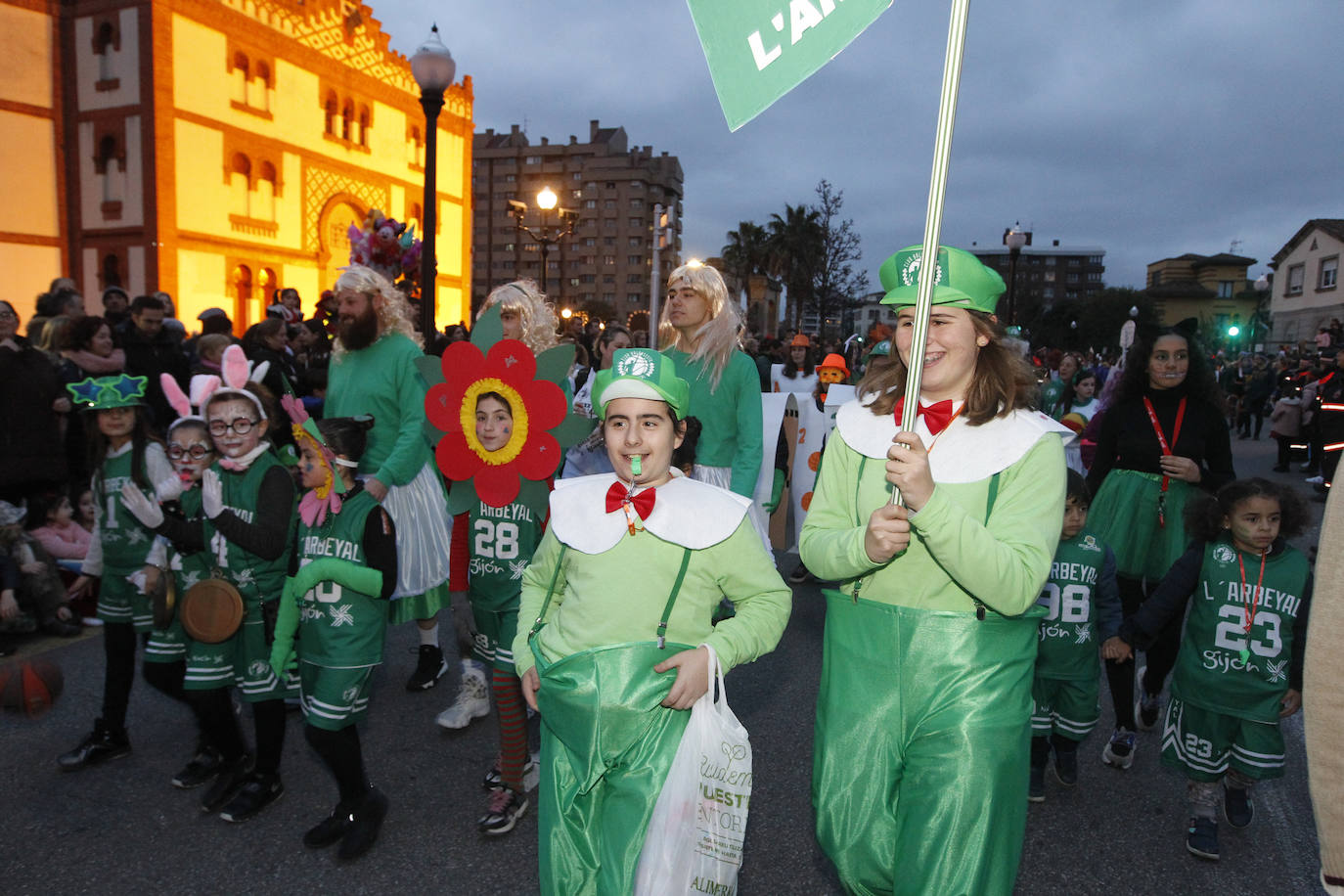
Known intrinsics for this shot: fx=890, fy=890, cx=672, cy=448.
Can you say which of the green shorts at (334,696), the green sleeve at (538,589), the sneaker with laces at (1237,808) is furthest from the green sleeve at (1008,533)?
the sneaker with laces at (1237,808)

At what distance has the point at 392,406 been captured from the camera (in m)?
4.34

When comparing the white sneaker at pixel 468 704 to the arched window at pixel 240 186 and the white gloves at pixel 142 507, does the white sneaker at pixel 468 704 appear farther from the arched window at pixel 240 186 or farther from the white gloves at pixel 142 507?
the arched window at pixel 240 186

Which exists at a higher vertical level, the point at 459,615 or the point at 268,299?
the point at 268,299

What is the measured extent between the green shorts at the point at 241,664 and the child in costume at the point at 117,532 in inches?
18.7

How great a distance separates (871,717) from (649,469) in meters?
0.86

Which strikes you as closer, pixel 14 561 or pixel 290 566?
pixel 290 566

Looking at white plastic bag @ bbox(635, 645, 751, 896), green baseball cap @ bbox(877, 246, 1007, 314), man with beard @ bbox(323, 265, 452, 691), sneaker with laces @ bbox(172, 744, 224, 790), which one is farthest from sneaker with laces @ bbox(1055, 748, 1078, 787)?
sneaker with laces @ bbox(172, 744, 224, 790)

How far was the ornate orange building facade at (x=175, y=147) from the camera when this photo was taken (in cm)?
2100

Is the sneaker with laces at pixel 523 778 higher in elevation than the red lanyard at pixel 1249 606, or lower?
lower

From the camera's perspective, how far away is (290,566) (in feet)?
Answer: 10.8

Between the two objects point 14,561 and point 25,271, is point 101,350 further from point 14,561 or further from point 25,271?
point 25,271

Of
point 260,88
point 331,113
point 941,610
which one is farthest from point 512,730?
point 331,113

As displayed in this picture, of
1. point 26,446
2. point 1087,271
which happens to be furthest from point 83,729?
point 1087,271

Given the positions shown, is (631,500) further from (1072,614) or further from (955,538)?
(1072,614)
